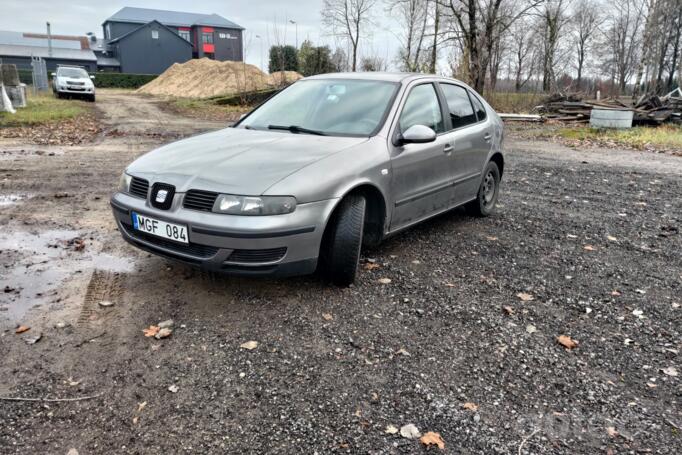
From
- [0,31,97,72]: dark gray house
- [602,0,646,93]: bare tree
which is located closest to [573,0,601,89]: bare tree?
[602,0,646,93]: bare tree

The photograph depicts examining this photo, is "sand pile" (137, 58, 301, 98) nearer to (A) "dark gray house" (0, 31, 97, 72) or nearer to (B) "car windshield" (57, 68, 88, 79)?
(B) "car windshield" (57, 68, 88, 79)

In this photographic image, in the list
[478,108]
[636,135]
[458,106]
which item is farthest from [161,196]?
[636,135]

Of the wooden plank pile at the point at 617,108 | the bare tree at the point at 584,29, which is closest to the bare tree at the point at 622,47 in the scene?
the bare tree at the point at 584,29

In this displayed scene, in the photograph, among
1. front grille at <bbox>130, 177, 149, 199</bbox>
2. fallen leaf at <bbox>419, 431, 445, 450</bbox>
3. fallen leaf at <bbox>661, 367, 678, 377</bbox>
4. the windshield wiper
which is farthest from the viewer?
the windshield wiper

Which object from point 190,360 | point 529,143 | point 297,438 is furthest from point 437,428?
point 529,143

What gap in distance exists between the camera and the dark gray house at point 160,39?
2434 inches

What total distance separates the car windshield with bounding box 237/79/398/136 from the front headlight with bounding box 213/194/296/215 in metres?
1.18

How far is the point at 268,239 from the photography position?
11.1 feet

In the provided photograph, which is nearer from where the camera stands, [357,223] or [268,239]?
[268,239]

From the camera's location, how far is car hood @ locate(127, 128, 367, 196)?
3.50 meters

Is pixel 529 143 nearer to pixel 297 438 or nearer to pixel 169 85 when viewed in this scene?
pixel 297 438

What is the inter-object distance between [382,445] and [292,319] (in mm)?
1303

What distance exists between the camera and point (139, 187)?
3.85m

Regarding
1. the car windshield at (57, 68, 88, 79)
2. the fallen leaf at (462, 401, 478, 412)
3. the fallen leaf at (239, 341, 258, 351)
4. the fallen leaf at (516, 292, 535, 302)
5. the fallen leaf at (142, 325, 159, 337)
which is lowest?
the fallen leaf at (462, 401, 478, 412)
